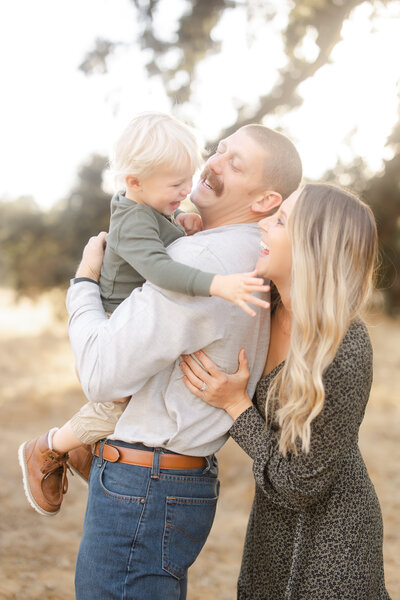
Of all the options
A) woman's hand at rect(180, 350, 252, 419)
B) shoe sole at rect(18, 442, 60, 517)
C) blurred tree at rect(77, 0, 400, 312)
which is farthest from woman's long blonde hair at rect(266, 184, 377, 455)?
blurred tree at rect(77, 0, 400, 312)

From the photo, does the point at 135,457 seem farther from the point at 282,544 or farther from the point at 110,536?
the point at 282,544

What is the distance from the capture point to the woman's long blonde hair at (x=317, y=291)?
1991mm

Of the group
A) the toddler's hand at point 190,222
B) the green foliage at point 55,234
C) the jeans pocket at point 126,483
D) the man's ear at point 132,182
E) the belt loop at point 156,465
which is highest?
the man's ear at point 132,182

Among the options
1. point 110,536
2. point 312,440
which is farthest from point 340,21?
point 110,536

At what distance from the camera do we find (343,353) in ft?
6.73

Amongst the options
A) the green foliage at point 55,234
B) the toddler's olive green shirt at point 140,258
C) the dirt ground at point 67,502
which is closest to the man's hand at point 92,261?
the toddler's olive green shirt at point 140,258

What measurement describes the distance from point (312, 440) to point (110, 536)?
725 millimetres

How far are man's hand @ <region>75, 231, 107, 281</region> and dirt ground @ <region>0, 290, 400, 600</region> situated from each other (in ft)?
3.74

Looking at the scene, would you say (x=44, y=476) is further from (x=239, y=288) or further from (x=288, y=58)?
(x=288, y=58)

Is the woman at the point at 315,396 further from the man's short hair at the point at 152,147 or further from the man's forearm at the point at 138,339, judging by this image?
the man's short hair at the point at 152,147

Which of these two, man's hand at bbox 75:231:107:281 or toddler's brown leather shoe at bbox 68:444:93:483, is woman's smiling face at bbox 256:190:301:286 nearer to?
man's hand at bbox 75:231:107:281

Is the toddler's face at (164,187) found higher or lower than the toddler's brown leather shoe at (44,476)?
Result: higher

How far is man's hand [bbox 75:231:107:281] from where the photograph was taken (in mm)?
2318

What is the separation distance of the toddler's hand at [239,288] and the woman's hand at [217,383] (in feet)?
1.09
